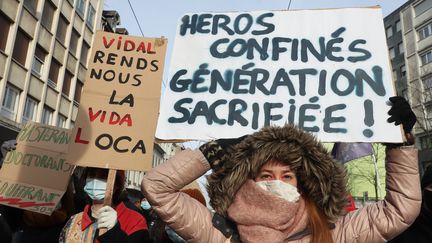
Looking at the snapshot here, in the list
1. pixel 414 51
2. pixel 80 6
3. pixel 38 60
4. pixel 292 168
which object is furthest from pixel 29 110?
pixel 414 51

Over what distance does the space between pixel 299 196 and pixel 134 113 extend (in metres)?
1.34

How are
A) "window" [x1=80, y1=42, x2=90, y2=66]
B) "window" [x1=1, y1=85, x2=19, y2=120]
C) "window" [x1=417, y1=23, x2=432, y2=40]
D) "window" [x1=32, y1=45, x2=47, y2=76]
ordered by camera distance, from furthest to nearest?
"window" [x1=417, y1=23, x2=432, y2=40], "window" [x1=80, y1=42, x2=90, y2=66], "window" [x1=32, y1=45, x2=47, y2=76], "window" [x1=1, y1=85, x2=19, y2=120]

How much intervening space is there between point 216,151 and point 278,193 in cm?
36

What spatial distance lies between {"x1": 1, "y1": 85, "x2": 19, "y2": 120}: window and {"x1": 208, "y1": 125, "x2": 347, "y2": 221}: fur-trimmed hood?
48.1ft

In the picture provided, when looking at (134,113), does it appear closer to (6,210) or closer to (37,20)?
(6,210)

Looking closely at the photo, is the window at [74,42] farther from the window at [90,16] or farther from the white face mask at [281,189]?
the white face mask at [281,189]

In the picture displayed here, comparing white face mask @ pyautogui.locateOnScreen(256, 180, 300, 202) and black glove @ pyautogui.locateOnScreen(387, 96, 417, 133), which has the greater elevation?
black glove @ pyautogui.locateOnScreen(387, 96, 417, 133)

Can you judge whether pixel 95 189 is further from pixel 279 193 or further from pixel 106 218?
pixel 279 193

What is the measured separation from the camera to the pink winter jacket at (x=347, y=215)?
1.70m

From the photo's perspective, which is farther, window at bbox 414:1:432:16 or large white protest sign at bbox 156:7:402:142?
window at bbox 414:1:432:16

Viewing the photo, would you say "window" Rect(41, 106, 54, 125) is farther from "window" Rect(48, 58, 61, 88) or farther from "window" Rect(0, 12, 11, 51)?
"window" Rect(0, 12, 11, 51)

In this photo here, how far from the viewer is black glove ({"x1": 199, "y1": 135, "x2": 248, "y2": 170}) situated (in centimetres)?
183

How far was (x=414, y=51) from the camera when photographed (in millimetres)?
31453

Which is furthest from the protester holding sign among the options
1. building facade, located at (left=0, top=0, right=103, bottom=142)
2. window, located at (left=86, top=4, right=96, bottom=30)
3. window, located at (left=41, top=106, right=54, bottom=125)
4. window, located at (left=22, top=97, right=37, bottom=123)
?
window, located at (left=86, top=4, right=96, bottom=30)
